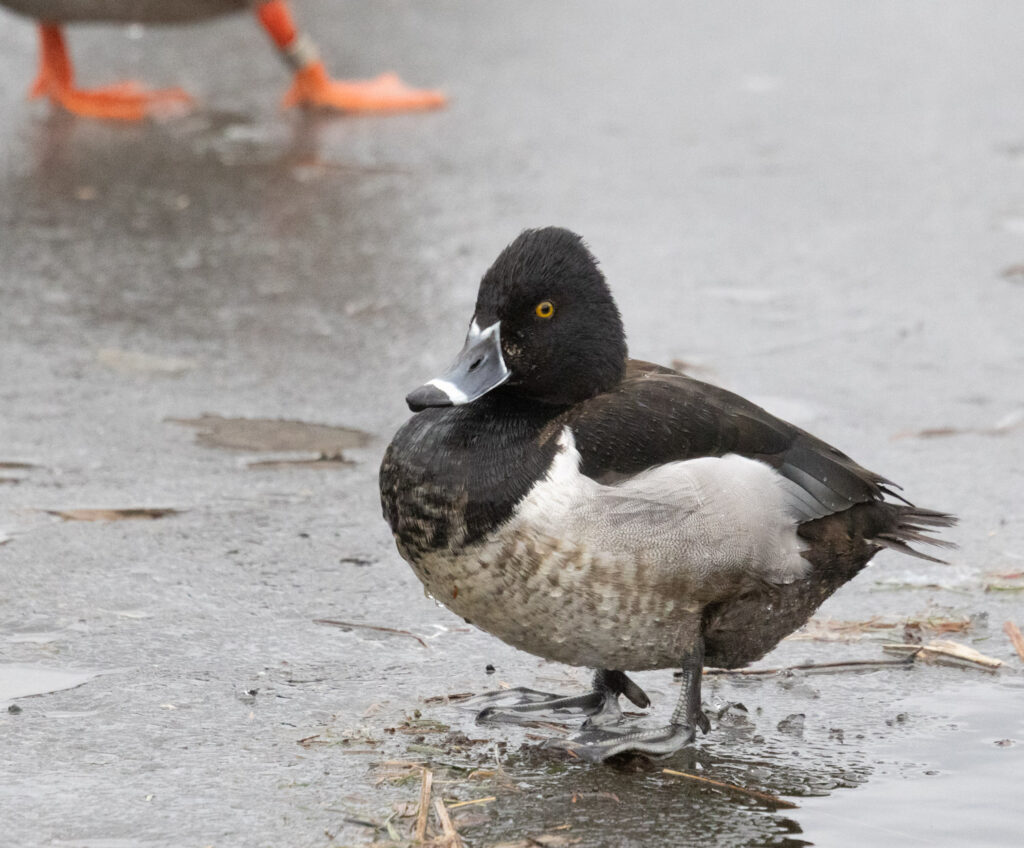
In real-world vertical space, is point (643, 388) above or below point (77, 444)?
above

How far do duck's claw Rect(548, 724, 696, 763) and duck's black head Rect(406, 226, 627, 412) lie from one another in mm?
723

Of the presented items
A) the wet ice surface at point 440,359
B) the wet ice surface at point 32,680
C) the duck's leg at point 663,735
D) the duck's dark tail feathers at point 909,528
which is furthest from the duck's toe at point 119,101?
the duck's leg at point 663,735

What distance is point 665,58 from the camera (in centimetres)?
995

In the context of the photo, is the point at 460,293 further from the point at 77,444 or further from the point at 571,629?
the point at 571,629

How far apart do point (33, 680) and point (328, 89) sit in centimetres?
578

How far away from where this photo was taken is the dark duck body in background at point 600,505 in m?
3.26

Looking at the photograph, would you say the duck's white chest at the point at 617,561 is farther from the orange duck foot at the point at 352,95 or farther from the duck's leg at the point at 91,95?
the duck's leg at the point at 91,95

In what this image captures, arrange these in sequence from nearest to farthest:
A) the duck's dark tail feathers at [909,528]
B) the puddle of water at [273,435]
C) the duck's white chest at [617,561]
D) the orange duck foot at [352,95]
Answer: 1. the duck's white chest at [617,561]
2. the duck's dark tail feathers at [909,528]
3. the puddle of water at [273,435]
4. the orange duck foot at [352,95]

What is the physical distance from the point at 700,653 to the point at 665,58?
7.09m

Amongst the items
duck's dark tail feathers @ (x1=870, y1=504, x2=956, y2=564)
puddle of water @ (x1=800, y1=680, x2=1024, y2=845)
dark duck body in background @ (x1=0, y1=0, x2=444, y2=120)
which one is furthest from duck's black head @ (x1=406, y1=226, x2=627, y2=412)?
dark duck body in background @ (x1=0, y1=0, x2=444, y2=120)

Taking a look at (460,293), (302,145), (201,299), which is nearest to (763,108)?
(302,145)

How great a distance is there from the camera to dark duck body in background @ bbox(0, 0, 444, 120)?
812cm

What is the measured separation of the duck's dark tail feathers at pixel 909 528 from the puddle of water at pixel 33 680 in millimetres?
1802

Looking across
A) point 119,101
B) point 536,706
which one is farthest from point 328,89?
point 536,706
